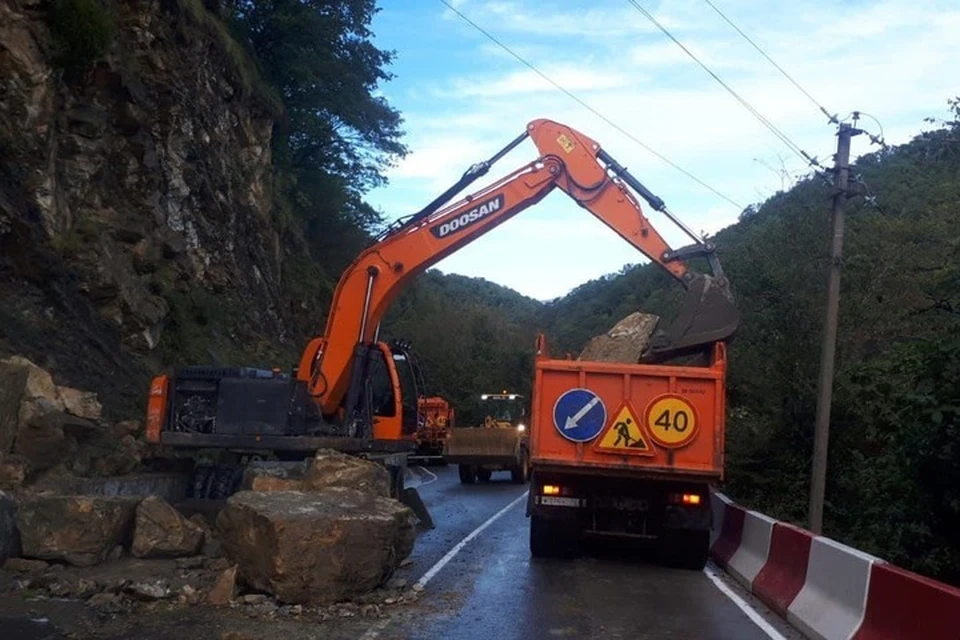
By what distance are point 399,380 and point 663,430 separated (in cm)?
555

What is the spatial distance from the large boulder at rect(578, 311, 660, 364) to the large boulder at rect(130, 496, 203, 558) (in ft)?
19.7

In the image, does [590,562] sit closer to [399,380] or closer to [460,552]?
[460,552]

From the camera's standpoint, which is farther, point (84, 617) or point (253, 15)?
point (253, 15)

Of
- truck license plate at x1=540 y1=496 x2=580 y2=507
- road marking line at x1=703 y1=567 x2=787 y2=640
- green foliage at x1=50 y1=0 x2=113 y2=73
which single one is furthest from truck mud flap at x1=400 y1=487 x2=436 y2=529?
green foliage at x1=50 y1=0 x2=113 y2=73

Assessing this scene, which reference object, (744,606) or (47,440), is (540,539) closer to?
(744,606)

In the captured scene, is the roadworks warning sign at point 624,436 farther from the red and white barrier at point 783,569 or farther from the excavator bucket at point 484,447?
the excavator bucket at point 484,447

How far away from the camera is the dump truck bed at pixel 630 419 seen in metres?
12.5

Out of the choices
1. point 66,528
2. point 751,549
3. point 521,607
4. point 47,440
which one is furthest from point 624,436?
point 47,440

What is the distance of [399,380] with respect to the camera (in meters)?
16.8

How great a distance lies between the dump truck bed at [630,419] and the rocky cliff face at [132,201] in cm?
736

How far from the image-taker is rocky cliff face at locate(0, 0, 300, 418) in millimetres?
16125

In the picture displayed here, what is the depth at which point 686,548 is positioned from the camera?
1306 centimetres

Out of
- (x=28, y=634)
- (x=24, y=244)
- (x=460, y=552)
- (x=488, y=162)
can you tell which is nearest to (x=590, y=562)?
(x=460, y=552)

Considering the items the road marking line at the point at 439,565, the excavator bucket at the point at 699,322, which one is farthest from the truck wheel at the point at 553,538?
the excavator bucket at the point at 699,322
